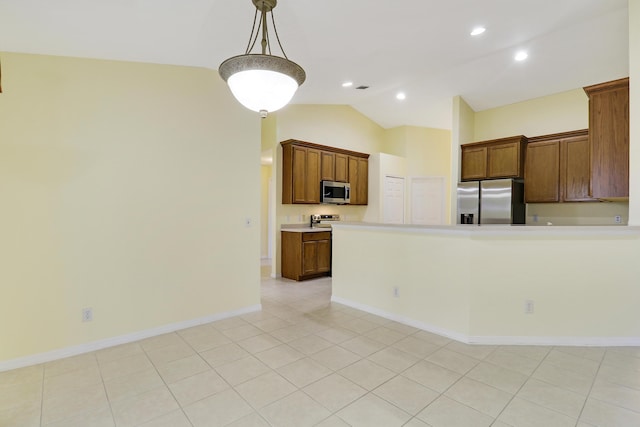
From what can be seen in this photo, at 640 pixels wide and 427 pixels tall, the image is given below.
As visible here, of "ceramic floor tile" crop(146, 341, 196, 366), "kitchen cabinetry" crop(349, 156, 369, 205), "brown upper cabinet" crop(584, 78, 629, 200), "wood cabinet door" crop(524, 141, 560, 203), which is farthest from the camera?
"kitchen cabinetry" crop(349, 156, 369, 205)

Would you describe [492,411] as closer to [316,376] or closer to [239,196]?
[316,376]

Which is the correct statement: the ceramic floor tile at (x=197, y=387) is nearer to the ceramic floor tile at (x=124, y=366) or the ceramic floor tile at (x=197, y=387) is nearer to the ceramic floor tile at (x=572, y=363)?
the ceramic floor tile at (x=124, y=366)

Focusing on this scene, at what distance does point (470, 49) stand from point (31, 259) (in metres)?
5.22

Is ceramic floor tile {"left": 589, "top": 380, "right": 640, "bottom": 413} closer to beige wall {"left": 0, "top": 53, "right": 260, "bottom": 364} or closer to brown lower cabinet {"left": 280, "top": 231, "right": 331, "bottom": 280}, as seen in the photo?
beige wall {"left": 0, "top": 53, "right": 260, "bottom": 364}

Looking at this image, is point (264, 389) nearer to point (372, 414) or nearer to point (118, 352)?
point (372, 414)

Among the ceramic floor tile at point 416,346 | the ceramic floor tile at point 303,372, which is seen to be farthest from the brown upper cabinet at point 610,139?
the ceramic floor tile at point 303,372

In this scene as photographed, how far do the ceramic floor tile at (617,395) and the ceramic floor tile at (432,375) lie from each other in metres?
0.87

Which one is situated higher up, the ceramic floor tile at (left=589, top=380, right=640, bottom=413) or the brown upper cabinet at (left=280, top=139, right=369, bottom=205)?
the brown upper cabinet at (left=280, top=139, right=369, bottom=205)

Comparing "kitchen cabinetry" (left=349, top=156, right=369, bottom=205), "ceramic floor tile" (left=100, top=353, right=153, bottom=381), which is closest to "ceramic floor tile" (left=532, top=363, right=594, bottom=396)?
"ceramic floor tile" (left=100, top=353, right=153, bottom=381)

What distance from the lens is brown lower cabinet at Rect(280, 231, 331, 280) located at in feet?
17.3

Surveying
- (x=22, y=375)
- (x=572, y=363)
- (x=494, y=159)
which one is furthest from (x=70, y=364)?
(x=494, y=159)

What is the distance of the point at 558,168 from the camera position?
4980 millimetres

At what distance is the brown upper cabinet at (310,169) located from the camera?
5484 mm

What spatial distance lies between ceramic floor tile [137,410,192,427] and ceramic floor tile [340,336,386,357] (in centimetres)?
142
